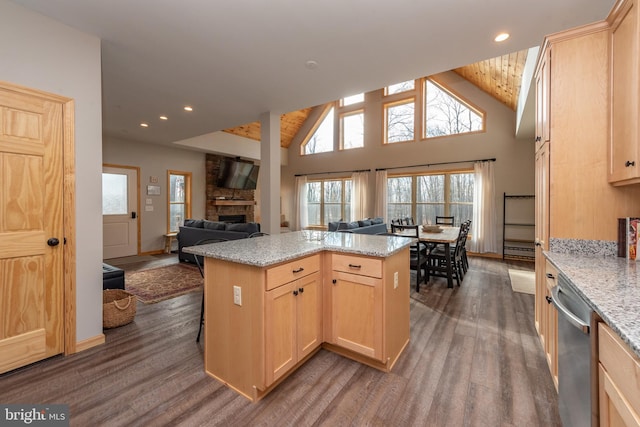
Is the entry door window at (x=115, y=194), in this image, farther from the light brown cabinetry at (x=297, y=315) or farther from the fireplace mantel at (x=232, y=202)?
the light brown cabinetry at (x=297, y=315)

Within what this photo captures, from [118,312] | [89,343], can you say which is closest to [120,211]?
[118,312]

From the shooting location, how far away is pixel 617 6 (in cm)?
150

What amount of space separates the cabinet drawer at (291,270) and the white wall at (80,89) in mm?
1792

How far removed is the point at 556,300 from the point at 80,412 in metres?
2.72

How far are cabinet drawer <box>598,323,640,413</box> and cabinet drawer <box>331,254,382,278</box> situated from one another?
1.09 metres

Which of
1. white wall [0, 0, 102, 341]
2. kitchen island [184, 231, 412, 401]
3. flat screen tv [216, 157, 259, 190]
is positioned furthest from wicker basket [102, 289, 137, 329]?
flat screen tv [216, 157, 259, 190]

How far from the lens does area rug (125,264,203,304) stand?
3602 mm

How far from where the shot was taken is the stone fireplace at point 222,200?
763 cm

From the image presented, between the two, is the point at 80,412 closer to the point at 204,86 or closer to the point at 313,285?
the point at 313,285

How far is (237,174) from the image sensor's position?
25.6ft

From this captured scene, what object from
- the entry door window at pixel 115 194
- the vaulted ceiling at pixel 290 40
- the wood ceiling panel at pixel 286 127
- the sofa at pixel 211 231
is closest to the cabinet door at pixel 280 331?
the vaulted ceiling at pixel 290 40

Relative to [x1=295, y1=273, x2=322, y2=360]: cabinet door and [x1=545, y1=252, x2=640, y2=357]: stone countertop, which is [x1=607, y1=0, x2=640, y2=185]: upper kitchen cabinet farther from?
[x1=295, y1=273, x2=322, y2=360]: cabinet door

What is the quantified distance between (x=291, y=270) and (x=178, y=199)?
21.3 feet

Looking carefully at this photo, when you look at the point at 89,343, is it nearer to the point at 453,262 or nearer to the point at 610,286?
the point at 610,286
